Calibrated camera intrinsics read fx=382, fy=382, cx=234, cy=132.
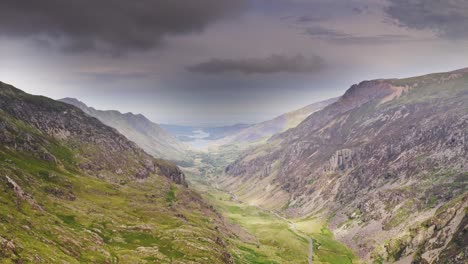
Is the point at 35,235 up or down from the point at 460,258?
up

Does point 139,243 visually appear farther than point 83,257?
Yes

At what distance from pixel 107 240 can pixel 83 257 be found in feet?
142

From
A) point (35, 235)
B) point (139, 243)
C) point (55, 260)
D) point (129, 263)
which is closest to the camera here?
point (55, 260)

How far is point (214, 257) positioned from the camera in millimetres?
193750

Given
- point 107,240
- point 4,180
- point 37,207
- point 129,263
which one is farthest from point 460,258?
point 4,180

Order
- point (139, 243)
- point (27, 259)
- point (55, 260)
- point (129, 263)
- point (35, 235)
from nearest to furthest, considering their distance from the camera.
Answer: point (27, 259), point (55, 260), point (35, 235), point (129, 263), point (139, 243)

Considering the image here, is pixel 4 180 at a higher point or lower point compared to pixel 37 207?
higher

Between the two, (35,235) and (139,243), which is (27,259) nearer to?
(35,235)

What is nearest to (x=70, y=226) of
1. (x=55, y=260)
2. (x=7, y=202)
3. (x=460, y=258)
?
(x=7, y=202)

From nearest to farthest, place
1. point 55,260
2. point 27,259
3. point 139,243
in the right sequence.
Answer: point 27,259
point 55,260
point 139,243

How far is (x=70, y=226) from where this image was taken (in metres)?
180

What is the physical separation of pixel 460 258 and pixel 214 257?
121983 millimetres

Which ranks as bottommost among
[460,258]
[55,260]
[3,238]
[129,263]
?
[460,258]

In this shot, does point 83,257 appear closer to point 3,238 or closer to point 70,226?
point 3,238
